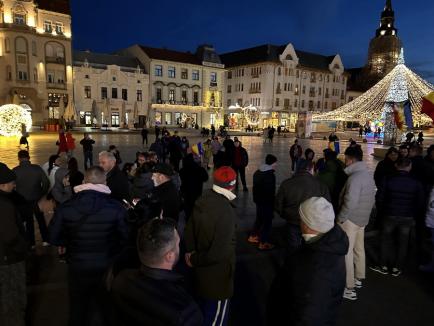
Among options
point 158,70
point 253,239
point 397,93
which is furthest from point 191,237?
point 158,70

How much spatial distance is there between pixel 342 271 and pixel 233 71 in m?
67.4

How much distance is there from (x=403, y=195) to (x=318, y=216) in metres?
3.37

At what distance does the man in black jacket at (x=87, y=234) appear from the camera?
Answer: 3322mm

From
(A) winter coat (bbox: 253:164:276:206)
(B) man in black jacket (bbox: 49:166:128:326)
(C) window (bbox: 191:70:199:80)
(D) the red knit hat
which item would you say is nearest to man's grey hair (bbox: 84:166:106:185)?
(B) man in black jacket (bbox: 49:166:128:326)

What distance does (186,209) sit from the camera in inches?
277

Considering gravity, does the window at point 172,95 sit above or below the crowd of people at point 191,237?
above

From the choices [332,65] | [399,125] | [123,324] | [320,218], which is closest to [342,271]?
[320,218]

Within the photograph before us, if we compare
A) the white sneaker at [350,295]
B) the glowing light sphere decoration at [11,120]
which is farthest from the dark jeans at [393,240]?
the glowing light sphere decoration at [11,120]

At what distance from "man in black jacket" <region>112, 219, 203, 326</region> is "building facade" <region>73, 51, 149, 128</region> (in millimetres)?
46685

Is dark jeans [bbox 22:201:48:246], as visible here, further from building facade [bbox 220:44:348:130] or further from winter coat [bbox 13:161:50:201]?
building facade [bbox 220:44:348:130]

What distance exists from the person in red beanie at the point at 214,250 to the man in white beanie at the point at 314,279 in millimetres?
875

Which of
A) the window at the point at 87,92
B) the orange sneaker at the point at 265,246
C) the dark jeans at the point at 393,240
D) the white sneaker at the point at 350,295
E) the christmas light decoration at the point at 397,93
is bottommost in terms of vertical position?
the white sneaker at the point at 350,295

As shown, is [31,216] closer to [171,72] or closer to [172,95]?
[172,95]

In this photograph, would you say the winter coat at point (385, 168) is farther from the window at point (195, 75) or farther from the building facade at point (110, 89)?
the window at point (195, 75)
